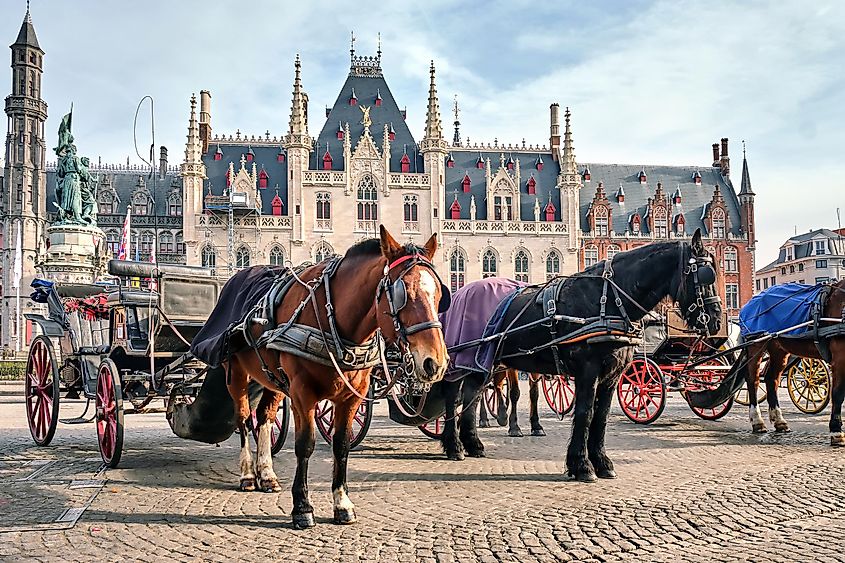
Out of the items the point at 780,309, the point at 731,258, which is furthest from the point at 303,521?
the point at 731,258

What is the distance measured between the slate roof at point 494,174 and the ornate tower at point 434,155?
1.48 meters

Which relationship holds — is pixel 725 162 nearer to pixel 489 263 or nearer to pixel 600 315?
pixel 489 263

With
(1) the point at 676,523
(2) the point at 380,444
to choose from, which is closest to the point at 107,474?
(2) the point at 380,444

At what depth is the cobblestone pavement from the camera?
170 inches

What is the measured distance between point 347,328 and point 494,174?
41655mm

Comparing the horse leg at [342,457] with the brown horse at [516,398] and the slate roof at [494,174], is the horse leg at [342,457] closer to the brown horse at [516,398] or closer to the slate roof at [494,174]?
the brown horse at [516,398]

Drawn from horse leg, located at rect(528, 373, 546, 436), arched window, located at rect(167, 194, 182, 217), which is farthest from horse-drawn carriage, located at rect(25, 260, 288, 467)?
arched window, located at rect(167, 194, 182, 217)

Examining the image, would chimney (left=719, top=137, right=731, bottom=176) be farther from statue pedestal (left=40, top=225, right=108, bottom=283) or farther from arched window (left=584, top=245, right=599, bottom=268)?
statue pedestal (left=40, top=225, right=108, bottom=283)

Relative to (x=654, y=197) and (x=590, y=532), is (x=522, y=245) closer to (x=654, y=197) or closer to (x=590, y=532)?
(x=654, y=197)

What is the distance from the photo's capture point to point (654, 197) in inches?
1864

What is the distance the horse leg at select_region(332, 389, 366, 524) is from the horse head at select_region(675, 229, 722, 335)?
3297 mm

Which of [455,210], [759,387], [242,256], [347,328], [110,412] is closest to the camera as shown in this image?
[347,328]

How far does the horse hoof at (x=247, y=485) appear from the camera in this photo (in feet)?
19.7

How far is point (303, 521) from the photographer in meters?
4.75
